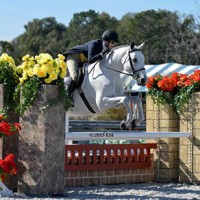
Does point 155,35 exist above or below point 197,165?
above

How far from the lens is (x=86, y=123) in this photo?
19.7 m

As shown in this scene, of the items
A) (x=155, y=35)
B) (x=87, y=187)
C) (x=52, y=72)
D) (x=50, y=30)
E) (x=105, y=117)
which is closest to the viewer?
(x=52, y=72)

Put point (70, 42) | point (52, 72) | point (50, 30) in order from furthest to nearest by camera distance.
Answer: point (50, 30) < point (70, 42) < point (52, 72)

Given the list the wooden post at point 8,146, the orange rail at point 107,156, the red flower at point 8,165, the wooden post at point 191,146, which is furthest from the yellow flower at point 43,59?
the wooden post at point 191,146

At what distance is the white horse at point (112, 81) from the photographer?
9.55m

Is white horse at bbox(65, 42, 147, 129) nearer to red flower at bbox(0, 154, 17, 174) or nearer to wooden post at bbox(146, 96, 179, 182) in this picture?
wooden post at bbox(146, 96, 179, 182)

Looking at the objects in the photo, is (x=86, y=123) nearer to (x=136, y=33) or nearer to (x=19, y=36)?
(x=136, y=33)

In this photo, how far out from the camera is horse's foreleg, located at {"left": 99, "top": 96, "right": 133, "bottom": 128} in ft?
30.9

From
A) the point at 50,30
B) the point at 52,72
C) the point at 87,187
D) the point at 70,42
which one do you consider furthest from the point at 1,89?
the point at 50,30

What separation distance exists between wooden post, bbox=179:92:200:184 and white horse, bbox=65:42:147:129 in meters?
0.71

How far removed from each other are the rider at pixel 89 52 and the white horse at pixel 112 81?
4.3 inches

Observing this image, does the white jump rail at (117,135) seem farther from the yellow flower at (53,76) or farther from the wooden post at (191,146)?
the yellow flower at (53,76)

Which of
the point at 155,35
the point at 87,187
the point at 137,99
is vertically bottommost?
the point at 87,187

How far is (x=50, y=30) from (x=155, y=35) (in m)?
19.2
